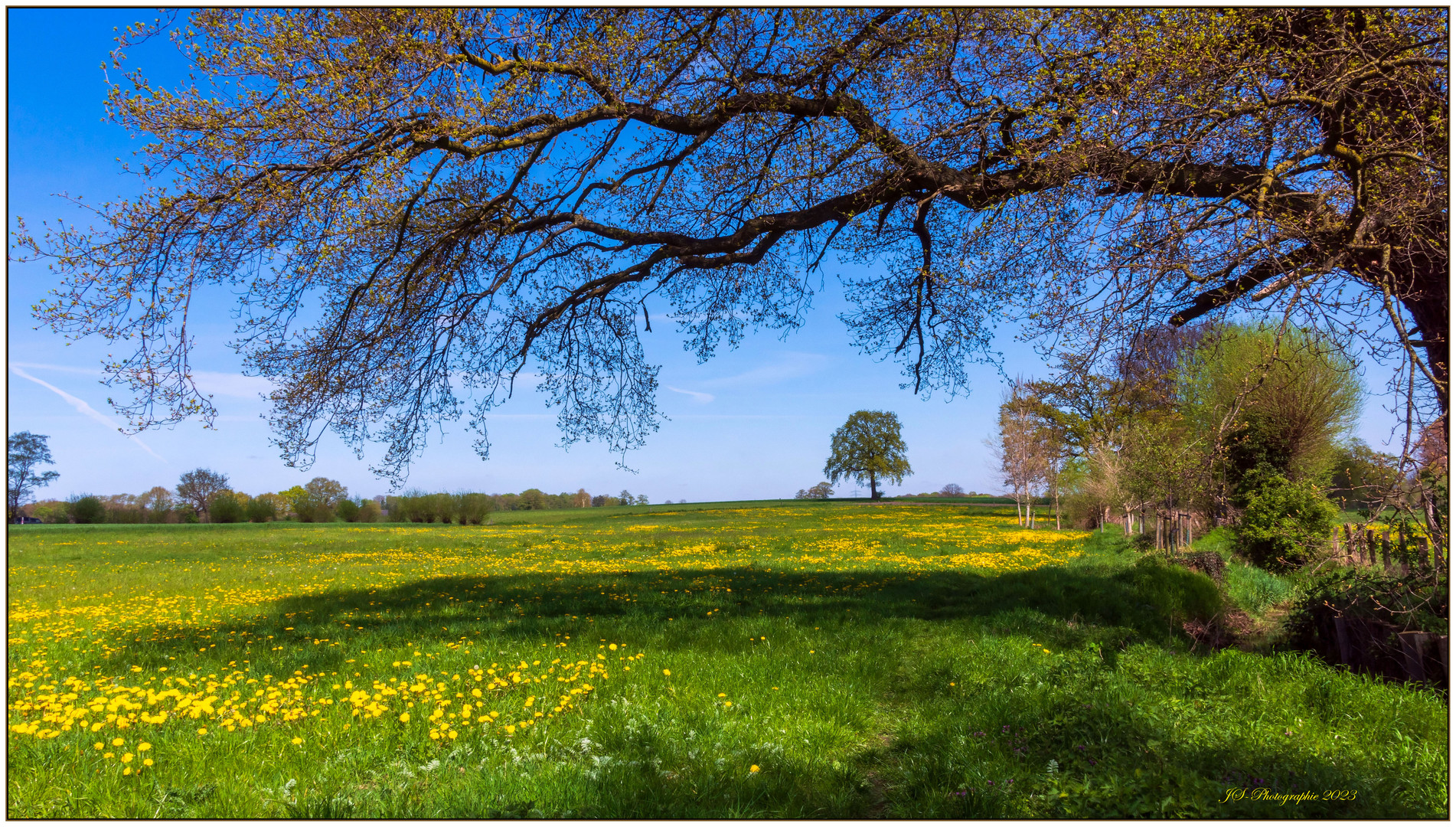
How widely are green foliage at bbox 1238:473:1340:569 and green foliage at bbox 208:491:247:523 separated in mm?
62008

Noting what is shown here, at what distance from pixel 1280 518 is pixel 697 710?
18.5 meters

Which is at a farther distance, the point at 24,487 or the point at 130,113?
the point at 24,487

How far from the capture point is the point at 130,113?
23.1ft

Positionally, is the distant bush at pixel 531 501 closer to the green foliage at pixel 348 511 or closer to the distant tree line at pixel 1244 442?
the green foliage at pixel 348 511

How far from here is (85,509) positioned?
51281 mm

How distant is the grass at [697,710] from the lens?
437 cm

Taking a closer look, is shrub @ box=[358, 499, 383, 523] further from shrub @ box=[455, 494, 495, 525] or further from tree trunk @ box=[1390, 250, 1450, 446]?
tree trunk @ box=[1390, 250, 1450, 446]

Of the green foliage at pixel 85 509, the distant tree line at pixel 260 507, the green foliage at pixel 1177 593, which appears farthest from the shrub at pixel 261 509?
the green foliage at pixel 1177 593

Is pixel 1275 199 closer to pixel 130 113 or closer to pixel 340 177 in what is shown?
pixel 340 177

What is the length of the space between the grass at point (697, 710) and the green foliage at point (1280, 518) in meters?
5.95

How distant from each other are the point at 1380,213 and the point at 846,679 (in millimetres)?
6316

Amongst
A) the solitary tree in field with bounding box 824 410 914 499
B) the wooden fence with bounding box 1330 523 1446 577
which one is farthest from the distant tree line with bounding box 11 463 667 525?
the wooden fence with bounding box 1330 523 1446 577

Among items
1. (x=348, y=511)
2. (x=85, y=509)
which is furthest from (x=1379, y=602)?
(x=85, y=509)

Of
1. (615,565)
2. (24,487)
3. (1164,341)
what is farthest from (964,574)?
(24,487)
